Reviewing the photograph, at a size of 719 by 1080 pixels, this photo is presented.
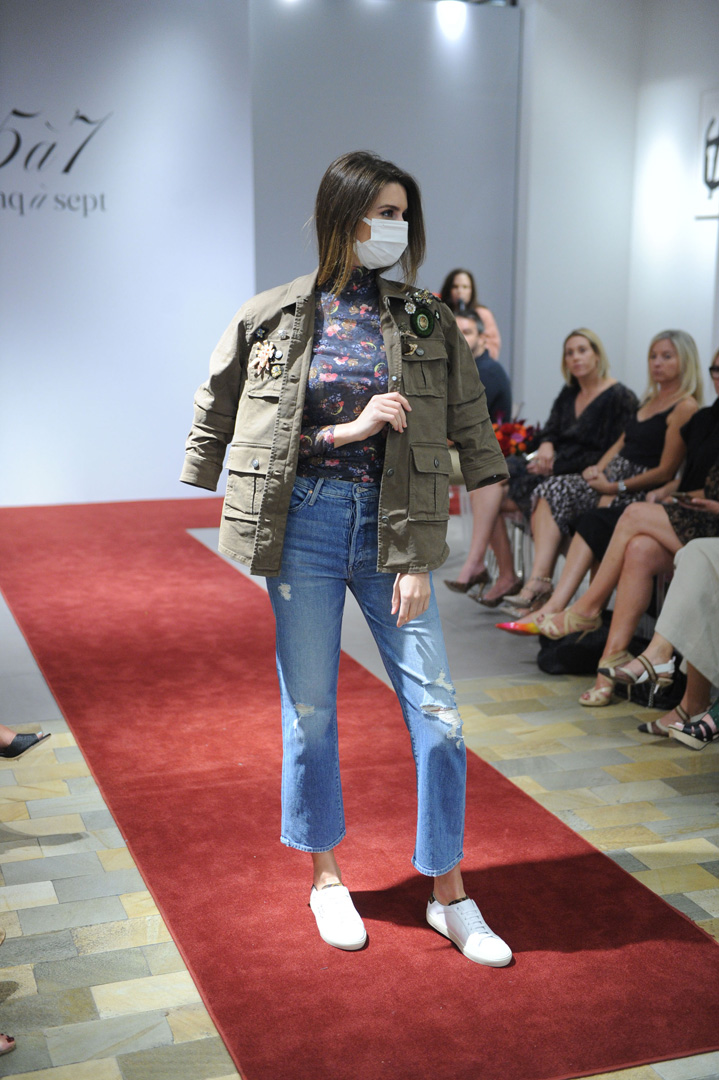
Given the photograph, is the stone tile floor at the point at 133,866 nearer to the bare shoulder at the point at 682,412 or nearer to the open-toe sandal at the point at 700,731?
the open-toe sandal at the point at 700,731

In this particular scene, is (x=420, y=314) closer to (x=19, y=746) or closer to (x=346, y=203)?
(x=346, y=203)

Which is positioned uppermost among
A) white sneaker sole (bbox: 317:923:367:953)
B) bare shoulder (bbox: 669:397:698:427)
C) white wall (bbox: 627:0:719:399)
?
white wall (bbox: 627:0:719:399)

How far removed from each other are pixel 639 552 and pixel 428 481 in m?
1.78

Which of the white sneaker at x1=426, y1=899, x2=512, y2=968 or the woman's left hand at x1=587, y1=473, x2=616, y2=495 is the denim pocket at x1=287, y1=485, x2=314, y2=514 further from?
the woman's left hand at x1=587, y1=473, x2=616, y2=495

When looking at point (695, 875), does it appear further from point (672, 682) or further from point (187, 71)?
point (187, 71)

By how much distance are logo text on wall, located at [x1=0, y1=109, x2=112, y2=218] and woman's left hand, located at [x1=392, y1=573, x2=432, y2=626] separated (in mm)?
5739

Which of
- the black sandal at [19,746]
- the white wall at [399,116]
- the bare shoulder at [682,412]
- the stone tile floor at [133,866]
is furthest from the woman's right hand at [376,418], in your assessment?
the white wall at [399,116]

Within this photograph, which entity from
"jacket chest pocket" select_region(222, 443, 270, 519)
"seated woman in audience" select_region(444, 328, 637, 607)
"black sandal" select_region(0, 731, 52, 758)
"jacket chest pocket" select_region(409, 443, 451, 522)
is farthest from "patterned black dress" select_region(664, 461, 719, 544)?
"black sandal" select_region(0, 731, 52, 758)

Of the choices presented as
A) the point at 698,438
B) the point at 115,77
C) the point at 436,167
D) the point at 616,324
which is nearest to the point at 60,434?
the point at 115,77

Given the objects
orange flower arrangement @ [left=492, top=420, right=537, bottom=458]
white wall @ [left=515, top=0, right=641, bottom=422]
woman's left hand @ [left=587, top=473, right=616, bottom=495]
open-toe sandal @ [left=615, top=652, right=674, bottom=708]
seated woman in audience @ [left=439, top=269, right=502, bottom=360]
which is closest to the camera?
open-toe sandal @ [left=615, top=652, right=674, bottom=708]

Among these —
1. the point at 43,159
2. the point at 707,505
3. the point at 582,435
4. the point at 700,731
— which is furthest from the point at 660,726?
the point at 43,159

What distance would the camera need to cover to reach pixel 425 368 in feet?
6.48

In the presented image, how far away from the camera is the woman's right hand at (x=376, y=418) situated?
1.86 metres

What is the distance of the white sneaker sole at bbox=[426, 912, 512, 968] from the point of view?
2.05m
